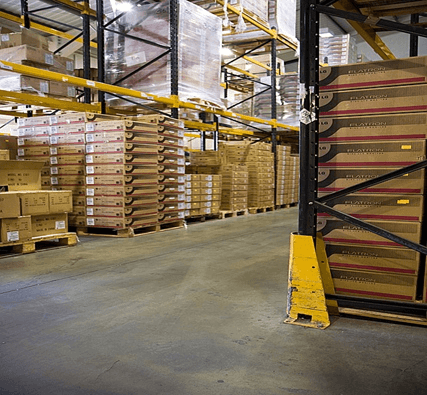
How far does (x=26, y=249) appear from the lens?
6012mm

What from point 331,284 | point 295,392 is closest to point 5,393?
point 295,392

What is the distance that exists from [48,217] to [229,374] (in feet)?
15.8

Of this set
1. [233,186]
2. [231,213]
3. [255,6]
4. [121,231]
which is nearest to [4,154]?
[121,231]

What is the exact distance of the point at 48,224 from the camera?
6.47m

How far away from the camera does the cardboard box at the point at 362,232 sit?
10.9 ft

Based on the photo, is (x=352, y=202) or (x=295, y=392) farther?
(x=352, y=202)

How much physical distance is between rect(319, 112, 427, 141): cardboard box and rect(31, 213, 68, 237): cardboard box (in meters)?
4.45

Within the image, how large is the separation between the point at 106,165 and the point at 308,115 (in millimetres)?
4916

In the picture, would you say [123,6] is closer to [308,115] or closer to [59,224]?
[59,224]

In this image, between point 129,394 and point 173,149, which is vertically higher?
point 173,149

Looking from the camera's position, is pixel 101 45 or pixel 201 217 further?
pixel 201 217

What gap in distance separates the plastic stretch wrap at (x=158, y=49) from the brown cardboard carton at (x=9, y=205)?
12.7ft

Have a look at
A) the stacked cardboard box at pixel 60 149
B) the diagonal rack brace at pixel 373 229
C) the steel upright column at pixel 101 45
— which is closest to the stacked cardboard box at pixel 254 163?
the steel upright column at pixel 101 45

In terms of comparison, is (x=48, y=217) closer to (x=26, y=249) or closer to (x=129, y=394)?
(x=26, y=249)
